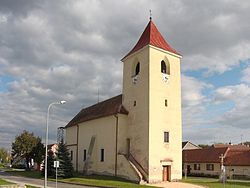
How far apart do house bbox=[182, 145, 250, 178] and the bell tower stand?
16.2 m

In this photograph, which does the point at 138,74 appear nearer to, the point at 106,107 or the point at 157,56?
the point at 157,56

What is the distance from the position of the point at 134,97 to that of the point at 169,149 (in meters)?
6.93

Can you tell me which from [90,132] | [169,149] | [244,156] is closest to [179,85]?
[169,149]

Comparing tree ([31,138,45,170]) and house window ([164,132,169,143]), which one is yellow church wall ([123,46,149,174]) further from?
tree ([31,138,45,170])

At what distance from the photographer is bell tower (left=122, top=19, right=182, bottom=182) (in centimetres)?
3438

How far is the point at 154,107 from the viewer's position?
1377 inches

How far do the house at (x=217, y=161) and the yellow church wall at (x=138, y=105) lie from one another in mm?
18426

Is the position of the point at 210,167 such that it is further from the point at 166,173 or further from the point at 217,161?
the point at 166,173

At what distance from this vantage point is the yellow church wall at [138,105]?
34.8 m

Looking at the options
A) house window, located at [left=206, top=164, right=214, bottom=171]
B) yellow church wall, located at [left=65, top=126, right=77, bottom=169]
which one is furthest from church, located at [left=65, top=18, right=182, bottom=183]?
house window, located at [left=206, top=164, right=214, bottom=171]

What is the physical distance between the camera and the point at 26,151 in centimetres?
6316

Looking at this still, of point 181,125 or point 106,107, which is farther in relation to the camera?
point 106,107

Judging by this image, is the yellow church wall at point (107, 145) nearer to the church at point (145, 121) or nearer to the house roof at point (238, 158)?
the church at point (145, 121)

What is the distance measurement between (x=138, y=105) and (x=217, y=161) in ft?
79.4
